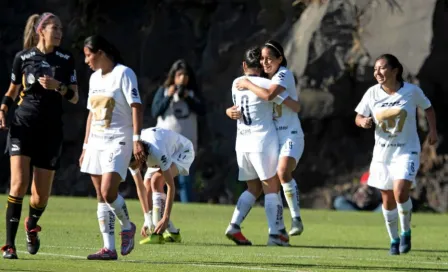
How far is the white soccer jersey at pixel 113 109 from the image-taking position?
11891mm

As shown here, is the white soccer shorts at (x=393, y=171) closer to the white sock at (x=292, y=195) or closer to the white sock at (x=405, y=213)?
the white sock at (x=405, y=213)

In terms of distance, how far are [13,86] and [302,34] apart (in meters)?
13.8

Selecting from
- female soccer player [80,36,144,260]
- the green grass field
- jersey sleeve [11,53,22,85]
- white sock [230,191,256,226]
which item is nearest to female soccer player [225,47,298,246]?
white sock [230,191,256,226]

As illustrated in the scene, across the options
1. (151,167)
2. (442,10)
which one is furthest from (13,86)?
(442,10)

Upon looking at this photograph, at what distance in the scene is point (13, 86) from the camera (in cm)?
→ 1231

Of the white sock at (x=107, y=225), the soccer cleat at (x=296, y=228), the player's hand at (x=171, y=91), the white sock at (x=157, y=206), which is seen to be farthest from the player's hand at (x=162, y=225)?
the player's hand at (x=171, y=91)

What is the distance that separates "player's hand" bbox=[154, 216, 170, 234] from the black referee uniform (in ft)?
5.82

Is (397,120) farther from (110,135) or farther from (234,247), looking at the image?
(110,135)

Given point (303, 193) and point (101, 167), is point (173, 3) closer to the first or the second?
point (303, 193)

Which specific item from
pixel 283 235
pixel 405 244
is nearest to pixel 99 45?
pixel 283 235

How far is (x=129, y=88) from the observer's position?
11.8 metres

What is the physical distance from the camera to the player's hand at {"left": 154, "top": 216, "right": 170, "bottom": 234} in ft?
45.0

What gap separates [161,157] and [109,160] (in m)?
2.11

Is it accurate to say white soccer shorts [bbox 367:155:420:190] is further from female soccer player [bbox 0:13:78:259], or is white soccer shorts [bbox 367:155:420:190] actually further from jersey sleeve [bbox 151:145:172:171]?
female soccer player [bbox 0:13:78:259]
